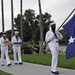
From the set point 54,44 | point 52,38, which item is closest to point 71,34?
point 52,38

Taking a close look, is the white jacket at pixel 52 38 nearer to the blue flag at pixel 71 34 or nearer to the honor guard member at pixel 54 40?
the honor guard member at pixel 54 40

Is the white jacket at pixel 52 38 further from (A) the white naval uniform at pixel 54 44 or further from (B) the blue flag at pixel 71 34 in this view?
(B) the blue flag at pixel 71 34

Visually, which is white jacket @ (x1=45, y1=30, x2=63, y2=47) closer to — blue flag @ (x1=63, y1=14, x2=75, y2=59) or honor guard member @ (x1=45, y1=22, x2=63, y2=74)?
honor guard member @ (x1=45, y1=22, x2=63, y2=74)

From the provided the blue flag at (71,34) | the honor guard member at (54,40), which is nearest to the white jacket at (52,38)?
the honor guard member at (54,40)

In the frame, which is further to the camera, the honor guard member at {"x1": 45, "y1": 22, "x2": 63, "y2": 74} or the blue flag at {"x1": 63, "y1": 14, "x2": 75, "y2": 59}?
the honor guard member at {"x1": 45, "y1": 22, "x2": 63, "y2": 74}

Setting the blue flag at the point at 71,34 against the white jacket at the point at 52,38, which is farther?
the white jacket at the point at 52,38

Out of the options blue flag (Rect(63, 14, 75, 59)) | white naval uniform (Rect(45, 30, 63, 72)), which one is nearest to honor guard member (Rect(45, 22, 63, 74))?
white naval uniform (Rect(45, 30, 63, 72))

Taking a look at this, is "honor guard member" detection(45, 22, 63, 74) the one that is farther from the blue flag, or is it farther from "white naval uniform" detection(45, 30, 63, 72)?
the blue flag

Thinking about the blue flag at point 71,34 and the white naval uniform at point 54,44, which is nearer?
the blue flag at point 71,34

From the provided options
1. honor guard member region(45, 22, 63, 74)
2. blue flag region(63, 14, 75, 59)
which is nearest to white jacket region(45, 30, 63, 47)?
honor guard member region(45, 22, 63, 74)

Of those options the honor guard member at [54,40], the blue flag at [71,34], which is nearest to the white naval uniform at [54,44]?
the honor guard member at [54,40]

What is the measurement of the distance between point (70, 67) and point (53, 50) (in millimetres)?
2069

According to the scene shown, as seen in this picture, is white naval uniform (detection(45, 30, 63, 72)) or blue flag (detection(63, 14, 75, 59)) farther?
white naval uniform (detection(45, 30, 63, 72))

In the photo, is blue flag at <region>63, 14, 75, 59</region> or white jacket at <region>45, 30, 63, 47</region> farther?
white jacket at <region>45, 30, 63, 47</region>
